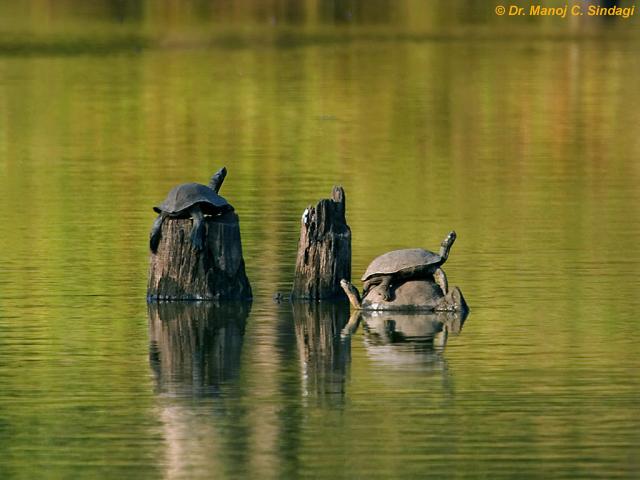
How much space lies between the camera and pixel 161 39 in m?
73.5

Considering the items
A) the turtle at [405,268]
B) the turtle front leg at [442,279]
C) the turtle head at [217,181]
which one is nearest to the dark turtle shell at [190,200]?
the turtle head at [217,181]

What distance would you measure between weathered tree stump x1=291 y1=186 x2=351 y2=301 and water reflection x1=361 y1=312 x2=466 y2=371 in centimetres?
83

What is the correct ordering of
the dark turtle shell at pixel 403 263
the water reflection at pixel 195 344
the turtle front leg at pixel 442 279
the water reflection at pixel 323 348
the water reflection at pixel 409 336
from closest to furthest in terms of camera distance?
the water reflection at pixel 323 348, the water reflection at pixel 195 344, the water reflection at pixel 409 336, the dark turtle shell at pixel 403 263, the turtle front leg at pixel 442 279

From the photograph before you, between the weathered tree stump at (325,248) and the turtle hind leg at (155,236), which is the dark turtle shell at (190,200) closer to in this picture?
the turtle hind leg at (155,236)

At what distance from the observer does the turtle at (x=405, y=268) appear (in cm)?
2041

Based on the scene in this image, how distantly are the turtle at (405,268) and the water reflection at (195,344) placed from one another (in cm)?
124

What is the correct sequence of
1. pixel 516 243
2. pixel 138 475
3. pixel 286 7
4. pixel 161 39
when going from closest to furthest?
pixel 138 475 < pixel 516 243 < pixel 161 39 < pixel 286 7

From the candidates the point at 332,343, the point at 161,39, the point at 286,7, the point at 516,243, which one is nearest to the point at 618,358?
the point at 332,343

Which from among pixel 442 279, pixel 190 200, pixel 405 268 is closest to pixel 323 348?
pixel 405 268

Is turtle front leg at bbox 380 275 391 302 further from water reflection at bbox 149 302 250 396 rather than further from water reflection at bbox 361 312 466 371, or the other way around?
water reflection at bbox 149 302 250 396

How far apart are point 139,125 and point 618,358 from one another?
27.8 metres

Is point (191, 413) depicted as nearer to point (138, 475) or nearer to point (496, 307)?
point (138, 475)

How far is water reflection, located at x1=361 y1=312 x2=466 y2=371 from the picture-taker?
18.0 meters

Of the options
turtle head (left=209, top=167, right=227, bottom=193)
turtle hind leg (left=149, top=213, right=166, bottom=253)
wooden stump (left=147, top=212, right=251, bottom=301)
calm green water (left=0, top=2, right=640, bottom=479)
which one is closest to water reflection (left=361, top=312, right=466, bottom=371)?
calm green water (left=0, top=2, right=640, bottom=479)
